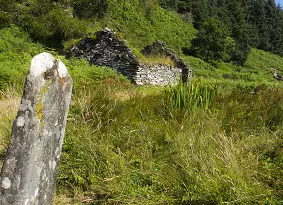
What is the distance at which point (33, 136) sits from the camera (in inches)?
77.6

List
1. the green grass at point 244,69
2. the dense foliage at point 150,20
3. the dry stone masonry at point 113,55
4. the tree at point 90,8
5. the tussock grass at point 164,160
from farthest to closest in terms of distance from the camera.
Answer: the green grass at point 244,69, the tree at point 90,8, the dense foliage at point 150,20, the dry stone masonry at point 113,55, the tussock grass at point 164,160

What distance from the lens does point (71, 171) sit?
338 centimetres

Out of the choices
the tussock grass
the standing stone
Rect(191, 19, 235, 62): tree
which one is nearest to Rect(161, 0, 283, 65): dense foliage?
Rect(191, 19, 235, 62): tree

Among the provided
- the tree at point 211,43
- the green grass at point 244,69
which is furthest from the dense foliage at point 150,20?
the green grass at point 244,69

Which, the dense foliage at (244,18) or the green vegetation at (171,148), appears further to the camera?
the dense foliage at (244,18)

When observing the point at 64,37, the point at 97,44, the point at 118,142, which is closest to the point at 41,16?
the point at 64,37

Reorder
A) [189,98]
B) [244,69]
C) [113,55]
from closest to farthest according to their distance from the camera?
1. [189,98]
2. [113,55]
3. [244,69]

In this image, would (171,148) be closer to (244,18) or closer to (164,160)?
(164,160)

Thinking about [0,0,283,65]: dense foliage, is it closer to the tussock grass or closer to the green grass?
the green grass

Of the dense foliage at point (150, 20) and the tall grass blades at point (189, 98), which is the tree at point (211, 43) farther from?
the tall grass blades at point (189, 98)

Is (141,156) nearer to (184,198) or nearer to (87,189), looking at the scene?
(87,189)

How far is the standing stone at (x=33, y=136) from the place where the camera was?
1954 millimetres

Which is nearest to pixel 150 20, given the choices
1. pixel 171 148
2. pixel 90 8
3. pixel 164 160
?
pixel 90 8

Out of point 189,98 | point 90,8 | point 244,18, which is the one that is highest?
point 244,18
